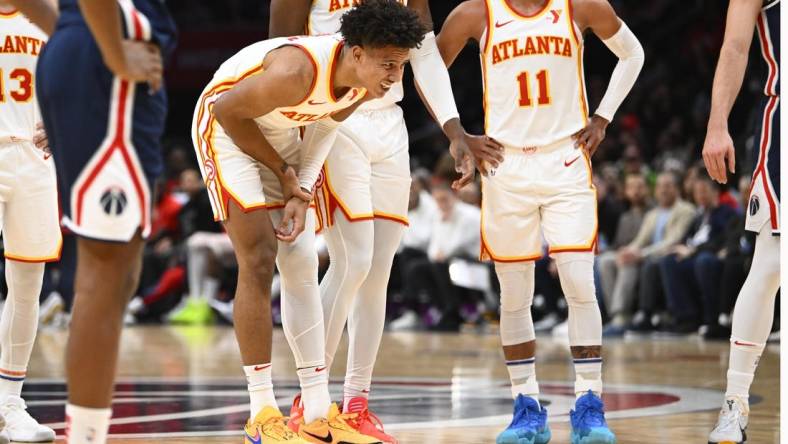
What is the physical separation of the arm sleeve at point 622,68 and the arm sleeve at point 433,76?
68 centimetres

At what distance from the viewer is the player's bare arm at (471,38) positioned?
207 inches

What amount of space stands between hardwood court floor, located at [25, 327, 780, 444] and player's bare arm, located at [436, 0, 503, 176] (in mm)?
1162

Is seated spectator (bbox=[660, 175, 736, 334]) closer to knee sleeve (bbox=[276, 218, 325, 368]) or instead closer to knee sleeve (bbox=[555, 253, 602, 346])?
knee sleeve (bbox=[555, 253, 602, 346])

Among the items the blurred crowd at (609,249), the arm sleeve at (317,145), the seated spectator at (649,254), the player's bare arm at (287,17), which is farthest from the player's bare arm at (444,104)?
the seated spectator at (649,254)

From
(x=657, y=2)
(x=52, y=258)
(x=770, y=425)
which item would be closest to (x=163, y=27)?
(x=52, y=258)

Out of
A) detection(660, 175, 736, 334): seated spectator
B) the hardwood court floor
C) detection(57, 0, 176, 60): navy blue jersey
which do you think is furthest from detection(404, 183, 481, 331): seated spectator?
detection(57, 0, 176, 60): navy blue jersey

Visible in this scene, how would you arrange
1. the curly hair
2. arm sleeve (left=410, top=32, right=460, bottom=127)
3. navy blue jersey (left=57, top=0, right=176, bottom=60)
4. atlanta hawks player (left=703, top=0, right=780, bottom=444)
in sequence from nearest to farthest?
1. navy blue jersey (left=57, top=0, right=176, bottom=60)
2. the curly hair
3. atlanta hawks player (left=703, top=0, right=780, bottom=444)
4. arm sleeve (left=410, top=32, right=460, bottom=127)

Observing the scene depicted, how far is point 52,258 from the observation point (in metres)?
5.04

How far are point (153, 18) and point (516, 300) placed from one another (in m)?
2.28

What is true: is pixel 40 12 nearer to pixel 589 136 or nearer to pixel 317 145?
pixel 317 145

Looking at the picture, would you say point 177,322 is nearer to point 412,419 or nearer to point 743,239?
point 743,239

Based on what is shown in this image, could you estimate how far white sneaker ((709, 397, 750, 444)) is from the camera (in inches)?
181

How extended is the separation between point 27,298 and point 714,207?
792cm

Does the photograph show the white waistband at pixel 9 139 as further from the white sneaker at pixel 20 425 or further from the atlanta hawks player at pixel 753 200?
the atlanta hawks player at pixel 753 200
